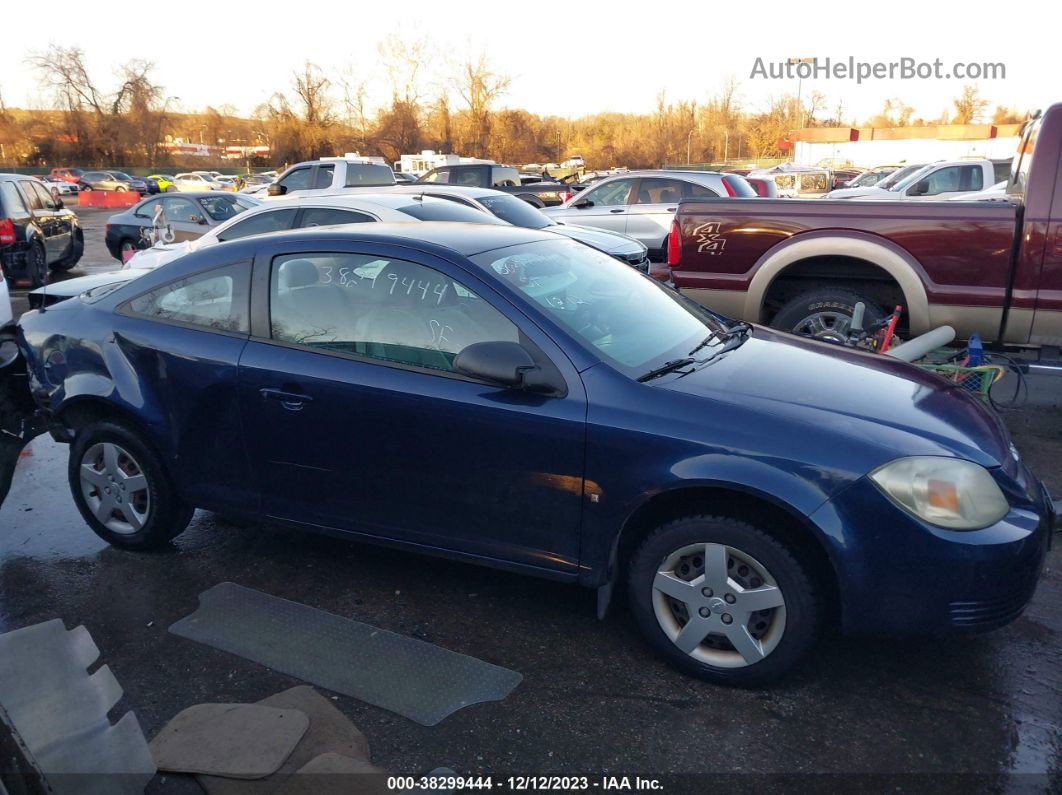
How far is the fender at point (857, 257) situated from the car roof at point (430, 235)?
2.81m

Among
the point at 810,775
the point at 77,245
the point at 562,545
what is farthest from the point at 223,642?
the point at 77,245

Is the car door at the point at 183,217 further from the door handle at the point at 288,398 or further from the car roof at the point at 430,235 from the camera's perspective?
the door handle at the point at 288,398

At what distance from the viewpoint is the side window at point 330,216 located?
8.00 metres

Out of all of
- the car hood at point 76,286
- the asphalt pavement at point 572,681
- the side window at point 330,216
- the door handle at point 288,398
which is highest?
the side window at point 330,216

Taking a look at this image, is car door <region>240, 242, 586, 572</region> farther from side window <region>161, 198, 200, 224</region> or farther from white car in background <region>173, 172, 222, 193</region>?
white car in background <region>173, 172, 222, 193</region>

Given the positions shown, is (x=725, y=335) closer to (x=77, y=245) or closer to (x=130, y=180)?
(x=77, y=245)

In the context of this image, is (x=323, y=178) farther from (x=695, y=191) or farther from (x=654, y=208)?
(x=695, y=191)

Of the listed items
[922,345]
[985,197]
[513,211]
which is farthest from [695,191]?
[922,345]

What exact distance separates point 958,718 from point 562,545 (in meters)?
1.51

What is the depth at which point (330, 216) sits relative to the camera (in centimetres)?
820

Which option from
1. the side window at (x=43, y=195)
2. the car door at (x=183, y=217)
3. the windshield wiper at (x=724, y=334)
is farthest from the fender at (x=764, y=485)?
the side window at (x=43, y=195)

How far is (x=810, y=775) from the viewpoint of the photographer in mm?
2617

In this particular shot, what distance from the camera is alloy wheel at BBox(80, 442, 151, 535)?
407cm

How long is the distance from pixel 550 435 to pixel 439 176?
16172 mm
